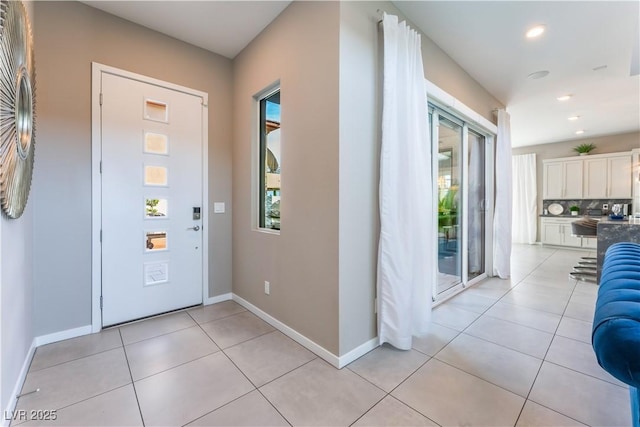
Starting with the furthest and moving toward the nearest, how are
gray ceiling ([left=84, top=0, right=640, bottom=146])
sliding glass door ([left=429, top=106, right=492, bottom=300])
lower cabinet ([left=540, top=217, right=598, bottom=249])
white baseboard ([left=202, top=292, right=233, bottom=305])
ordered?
lower cabinet ([left=540, top=217, right=598, bottom=249]) < sliding glass door ([left=429, top=106, right=492, bottom=300]) < white baseboard ([left=202, top=292, right=233, bottom=305]) < gray ceiling ([left=84, top=0, right=640, bottom=146])

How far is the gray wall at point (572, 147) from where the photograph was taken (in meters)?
6.22

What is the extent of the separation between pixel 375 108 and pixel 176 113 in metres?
2.11

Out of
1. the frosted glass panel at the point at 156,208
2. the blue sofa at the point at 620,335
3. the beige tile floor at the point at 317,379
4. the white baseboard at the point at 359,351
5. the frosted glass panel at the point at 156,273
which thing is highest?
the frosted glass panel at the point at 156,208

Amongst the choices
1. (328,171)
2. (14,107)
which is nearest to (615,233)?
(328,171)

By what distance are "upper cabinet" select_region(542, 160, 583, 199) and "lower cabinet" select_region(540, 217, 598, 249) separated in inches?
26.4

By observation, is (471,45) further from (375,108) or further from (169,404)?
(169,404)

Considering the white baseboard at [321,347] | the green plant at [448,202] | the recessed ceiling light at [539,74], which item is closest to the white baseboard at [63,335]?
the white baseboard at [321,347]

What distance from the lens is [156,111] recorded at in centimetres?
274

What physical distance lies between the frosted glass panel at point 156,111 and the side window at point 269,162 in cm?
97

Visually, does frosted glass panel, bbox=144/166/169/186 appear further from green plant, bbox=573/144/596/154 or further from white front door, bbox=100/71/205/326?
green plant, bbox=573/144/596/154

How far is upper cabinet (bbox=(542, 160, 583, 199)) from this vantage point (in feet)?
22.2

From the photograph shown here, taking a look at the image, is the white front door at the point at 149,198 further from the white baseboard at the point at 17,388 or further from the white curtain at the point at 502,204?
the white curtain at the point at 502,204

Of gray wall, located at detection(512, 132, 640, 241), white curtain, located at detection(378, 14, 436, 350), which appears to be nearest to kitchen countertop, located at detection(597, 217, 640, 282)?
white curtain, located at detection(378, 14, 436, 350)

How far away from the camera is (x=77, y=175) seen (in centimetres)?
234
